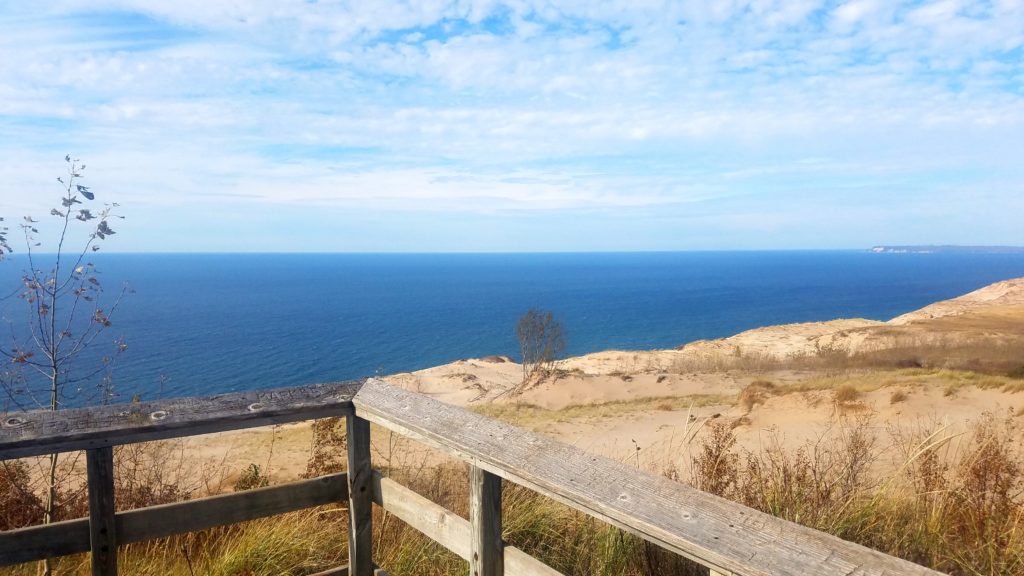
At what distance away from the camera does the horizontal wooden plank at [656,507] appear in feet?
4.59

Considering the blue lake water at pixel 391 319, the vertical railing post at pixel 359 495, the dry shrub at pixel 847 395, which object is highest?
the vertical railing post at pixel 359 495

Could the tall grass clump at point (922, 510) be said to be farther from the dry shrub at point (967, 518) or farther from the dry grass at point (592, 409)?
the dry grass at point (592, 409)

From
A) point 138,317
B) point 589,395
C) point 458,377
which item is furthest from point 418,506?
point 138,317

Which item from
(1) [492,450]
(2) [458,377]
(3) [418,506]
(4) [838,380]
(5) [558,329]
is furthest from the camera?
(5) [558,329]

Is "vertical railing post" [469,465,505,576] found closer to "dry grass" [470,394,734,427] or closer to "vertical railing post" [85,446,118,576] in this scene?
"vertical railing post" [85,446,118,576]

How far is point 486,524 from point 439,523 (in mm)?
355

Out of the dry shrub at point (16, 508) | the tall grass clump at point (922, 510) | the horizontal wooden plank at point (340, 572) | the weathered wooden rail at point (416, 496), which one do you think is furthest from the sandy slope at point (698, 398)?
the dry shrub at point (16, 508)

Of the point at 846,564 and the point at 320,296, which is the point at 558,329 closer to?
the point at 846,564

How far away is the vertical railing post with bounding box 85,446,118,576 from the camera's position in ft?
7.66

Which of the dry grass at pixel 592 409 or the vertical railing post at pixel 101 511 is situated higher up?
the vertical railing post at pixel 101 511

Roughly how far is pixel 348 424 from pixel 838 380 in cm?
2007

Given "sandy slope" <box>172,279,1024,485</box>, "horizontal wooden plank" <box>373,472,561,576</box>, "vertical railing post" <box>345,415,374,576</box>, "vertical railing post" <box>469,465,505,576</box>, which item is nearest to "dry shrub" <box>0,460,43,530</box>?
"vertical railing post" <box>345,415,374,576</box>

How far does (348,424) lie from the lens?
281cm

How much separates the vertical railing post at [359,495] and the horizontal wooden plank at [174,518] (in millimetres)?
102
